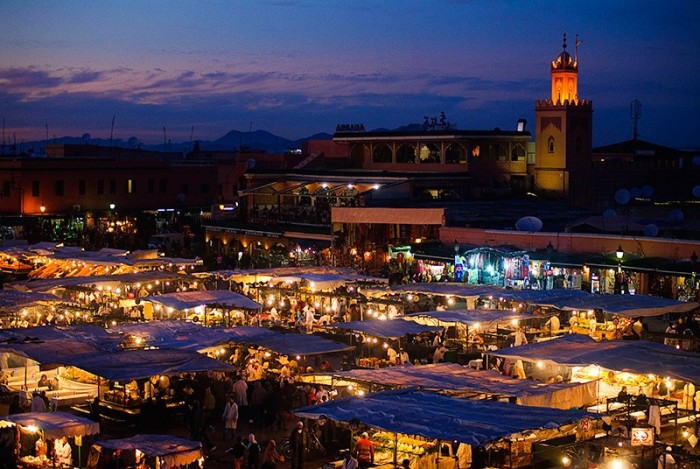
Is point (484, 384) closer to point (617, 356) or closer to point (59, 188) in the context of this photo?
point (617, 356)

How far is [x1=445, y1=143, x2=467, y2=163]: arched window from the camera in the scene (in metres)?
52.9

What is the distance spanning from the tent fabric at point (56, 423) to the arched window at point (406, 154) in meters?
39.4

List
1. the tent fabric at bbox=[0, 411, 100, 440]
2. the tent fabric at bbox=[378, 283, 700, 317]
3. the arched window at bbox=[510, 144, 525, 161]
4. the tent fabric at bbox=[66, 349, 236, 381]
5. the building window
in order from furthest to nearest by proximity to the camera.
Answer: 1. the building window
2. the arched window at bbox=[510, 144, 525, 161]
3. the tent fabric at bbox=[378, 283, 700, 317]
4. the tent fabric at bbox=[66, 349, 236, 381]
5. the tent fabric at bbox=[0, 411, 100, 440]

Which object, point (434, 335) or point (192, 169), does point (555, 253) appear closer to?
point (434, 335)

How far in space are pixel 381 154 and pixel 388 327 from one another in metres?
33.2

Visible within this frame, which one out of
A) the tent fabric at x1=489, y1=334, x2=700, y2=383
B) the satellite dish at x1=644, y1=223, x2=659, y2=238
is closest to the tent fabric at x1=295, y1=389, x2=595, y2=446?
the tent fabric at x1=489, y1=334, x2=700, y2=383

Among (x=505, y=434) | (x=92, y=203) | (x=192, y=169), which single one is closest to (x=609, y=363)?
(x=505, y=434)

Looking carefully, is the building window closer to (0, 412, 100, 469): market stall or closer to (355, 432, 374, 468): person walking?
(0, 412, 100, 469): market stall

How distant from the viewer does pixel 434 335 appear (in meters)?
26.2

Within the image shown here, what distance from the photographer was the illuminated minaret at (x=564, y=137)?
50031 mm

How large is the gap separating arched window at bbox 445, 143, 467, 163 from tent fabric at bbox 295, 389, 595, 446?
120 ft

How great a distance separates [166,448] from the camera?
1548 cm

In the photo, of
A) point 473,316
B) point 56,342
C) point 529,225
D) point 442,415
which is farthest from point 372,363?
point 529,225

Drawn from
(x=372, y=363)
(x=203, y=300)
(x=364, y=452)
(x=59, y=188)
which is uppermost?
(x=59, y=188)
